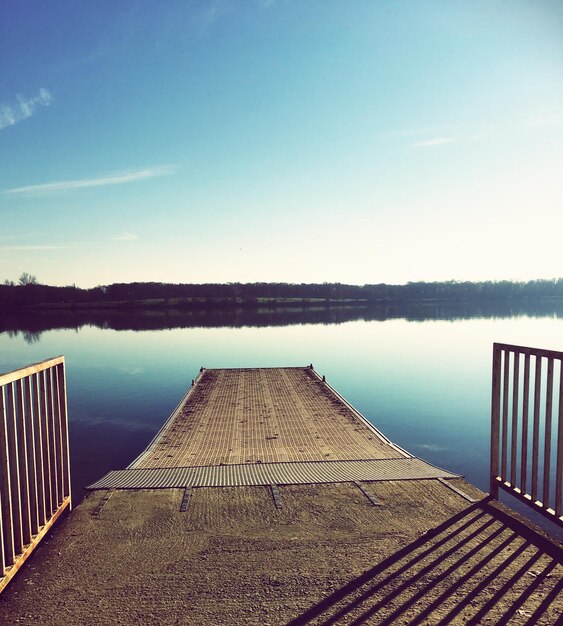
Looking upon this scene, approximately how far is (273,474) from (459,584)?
2522 millimetres

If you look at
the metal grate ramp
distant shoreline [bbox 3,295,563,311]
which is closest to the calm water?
the metal grate ramp

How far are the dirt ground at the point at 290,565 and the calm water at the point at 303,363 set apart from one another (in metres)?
6.80

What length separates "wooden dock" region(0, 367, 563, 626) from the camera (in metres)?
2.68

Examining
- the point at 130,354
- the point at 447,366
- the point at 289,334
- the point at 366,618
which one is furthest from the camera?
the point at 289,334

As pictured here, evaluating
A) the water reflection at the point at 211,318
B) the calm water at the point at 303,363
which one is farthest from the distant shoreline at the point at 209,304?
the calm water at the point at 303,363

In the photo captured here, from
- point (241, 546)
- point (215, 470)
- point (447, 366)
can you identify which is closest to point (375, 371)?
point (447, 366)

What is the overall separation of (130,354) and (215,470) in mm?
29766

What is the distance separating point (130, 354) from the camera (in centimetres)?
3338

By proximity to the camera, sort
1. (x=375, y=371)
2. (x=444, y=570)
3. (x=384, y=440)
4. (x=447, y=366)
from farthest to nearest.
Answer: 1. (x=447, y=366)
2. (x=375, y=371)
3. (x=384, y=440)
4. (x=444, y=570)

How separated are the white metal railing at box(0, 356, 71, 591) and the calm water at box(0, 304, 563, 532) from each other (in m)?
6.39

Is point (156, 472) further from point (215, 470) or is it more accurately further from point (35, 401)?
point (35, 401)

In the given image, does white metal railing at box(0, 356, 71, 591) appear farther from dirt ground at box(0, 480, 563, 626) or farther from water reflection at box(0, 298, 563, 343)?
water reflection at box(0, 298, 563, 343)

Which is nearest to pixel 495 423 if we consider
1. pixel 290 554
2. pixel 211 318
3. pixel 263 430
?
pixel 290 554

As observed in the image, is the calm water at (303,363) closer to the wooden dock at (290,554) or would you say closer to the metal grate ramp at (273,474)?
the metal grate ramp at (273,474)
